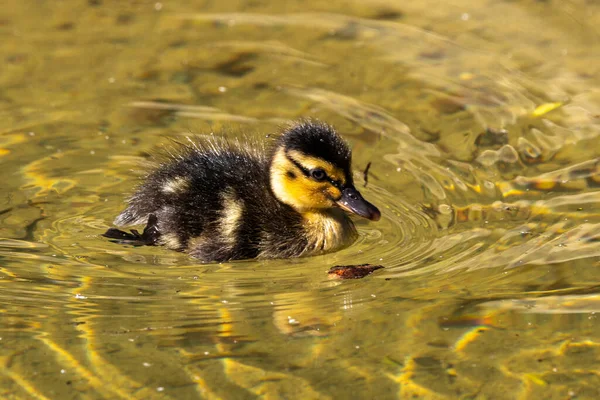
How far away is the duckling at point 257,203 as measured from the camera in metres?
4.79

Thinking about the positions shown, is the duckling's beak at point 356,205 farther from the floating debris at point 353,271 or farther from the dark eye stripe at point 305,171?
the floating debris at point 353,271

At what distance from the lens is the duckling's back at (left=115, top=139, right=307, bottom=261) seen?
4.80m

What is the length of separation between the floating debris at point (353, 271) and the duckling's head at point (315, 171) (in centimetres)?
29

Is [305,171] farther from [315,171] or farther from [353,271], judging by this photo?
[353,271]

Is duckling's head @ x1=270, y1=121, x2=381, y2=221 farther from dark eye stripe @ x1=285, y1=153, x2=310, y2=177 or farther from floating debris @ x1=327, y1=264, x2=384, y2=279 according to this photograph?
floating debris @ x1=327, y1=264, x2=384, y2=279

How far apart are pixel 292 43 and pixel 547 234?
311 cm

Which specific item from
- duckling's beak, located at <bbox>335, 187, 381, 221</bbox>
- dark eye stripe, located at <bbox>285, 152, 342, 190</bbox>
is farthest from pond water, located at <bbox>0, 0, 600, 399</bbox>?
dark eye stripe, located at <bbox>285, 152, 342, 190</bbox>

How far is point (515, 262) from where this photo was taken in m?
4.50

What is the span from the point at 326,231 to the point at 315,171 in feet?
1.01

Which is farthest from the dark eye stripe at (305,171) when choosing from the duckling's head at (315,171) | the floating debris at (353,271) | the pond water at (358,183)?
the floating debris at (353,271)

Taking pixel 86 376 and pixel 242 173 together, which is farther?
pixel 242 173

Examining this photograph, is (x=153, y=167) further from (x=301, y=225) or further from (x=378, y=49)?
(x=378, y=49)

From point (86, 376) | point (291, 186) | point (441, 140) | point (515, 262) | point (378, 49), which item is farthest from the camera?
point (378, 49)

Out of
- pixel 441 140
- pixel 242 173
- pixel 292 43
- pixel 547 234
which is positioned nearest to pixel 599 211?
pixel 547 234
